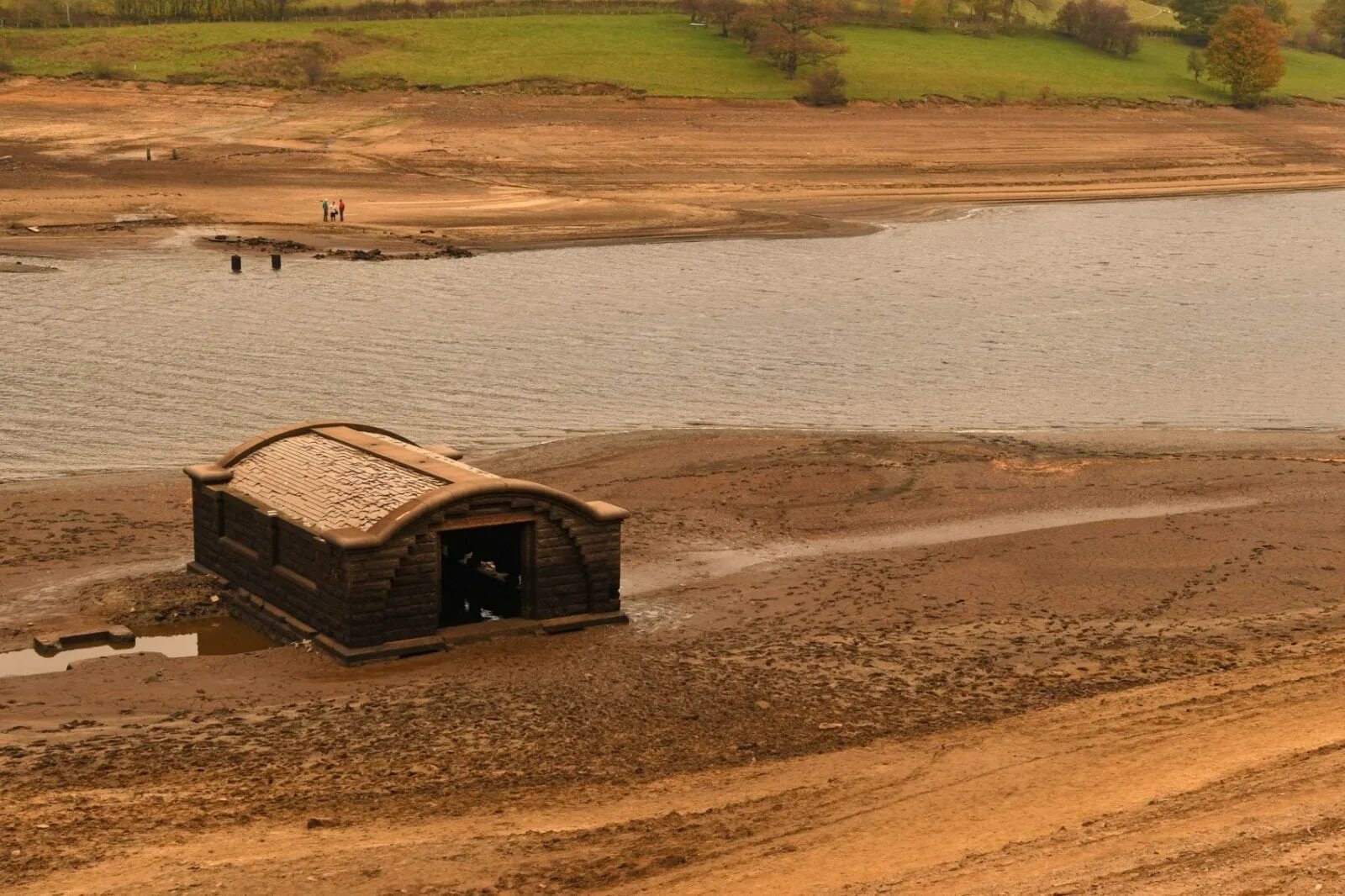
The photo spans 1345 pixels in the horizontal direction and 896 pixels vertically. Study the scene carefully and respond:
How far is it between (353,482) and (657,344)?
2343 cm

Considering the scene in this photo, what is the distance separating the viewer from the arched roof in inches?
806

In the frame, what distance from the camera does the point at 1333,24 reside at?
125 m

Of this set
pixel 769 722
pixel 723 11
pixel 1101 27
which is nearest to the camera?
pixel 769 722

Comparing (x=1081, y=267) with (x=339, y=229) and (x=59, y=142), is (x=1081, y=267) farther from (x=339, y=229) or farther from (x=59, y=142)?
(x=59, y=142)

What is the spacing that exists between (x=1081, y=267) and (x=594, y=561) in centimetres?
4317

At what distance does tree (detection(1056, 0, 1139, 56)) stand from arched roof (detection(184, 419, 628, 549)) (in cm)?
9064

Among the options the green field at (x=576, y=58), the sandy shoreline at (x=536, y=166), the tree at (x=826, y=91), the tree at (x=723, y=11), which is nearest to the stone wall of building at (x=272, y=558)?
the sandy shoreline at (x=536, y=166)

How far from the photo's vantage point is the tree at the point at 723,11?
308 ft

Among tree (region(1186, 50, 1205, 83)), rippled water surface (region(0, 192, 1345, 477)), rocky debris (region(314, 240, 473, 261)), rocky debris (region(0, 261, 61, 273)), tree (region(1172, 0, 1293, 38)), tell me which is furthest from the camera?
tree (region(1172, 0, 1293, 38))

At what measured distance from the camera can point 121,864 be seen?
576 inches

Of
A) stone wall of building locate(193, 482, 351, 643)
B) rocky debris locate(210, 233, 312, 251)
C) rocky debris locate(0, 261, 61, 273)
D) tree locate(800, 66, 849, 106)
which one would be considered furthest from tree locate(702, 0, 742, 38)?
stone wall of building locate(193, 482, 351, 643)

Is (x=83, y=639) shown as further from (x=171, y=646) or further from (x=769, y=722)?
(x=769, y=722)

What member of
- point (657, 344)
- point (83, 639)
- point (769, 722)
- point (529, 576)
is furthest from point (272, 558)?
point (657, 344)

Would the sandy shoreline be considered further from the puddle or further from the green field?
the puddle
